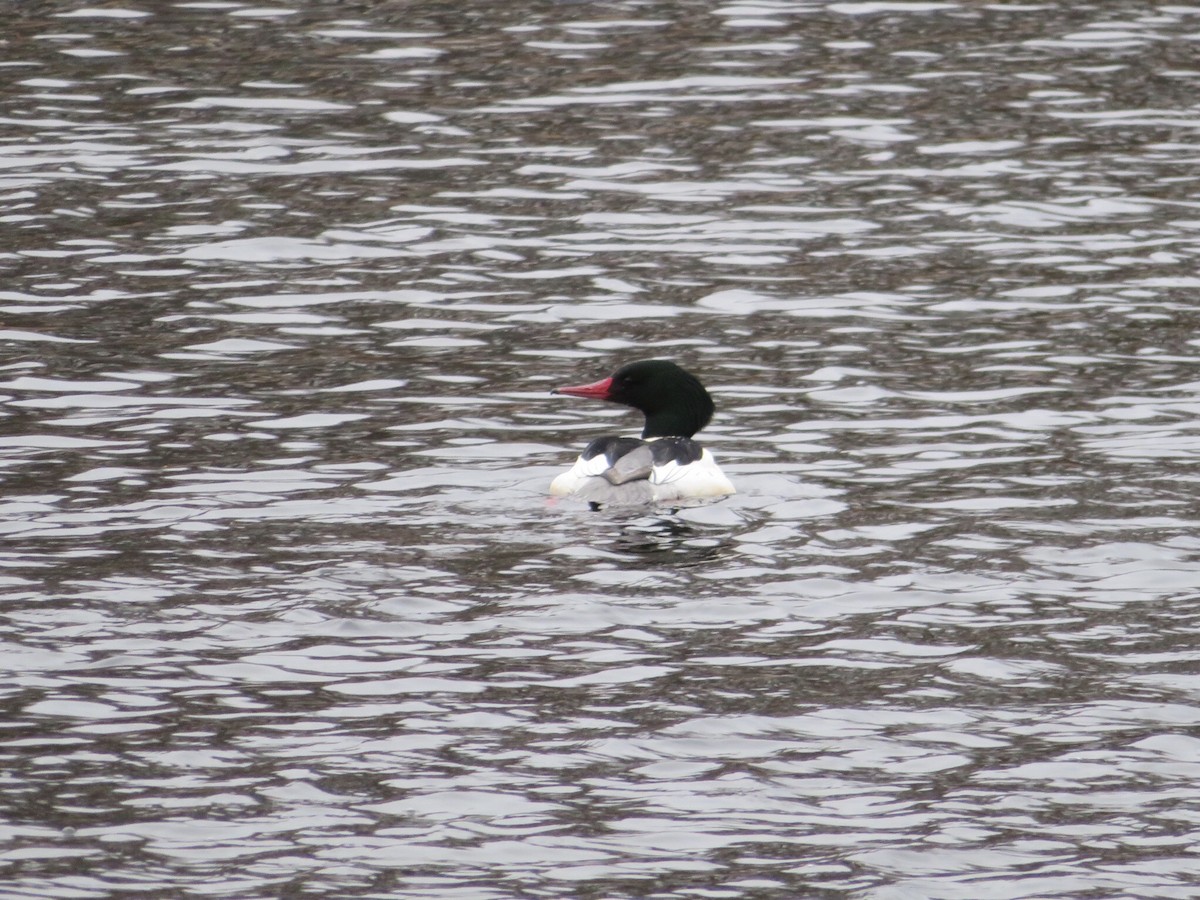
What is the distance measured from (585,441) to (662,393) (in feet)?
2.48

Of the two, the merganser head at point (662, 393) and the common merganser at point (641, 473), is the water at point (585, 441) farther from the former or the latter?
the merganser head at point (662, 393)

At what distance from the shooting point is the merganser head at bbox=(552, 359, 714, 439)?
12.6 meters

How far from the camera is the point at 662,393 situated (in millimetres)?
12742

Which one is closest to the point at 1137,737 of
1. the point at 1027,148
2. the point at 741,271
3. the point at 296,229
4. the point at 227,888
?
the point at 227,888

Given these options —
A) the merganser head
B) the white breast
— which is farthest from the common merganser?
the merganser head

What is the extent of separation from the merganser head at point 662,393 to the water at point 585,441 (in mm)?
391

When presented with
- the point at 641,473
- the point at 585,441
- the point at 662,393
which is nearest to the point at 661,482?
the point at 641,473

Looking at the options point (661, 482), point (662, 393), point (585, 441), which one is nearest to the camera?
point (661, 482)

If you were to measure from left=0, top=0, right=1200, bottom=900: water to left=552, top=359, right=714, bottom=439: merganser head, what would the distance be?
0.39 meters

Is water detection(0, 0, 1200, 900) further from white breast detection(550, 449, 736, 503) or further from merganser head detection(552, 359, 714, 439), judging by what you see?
merganser head detection(552, 359, 714, 439)

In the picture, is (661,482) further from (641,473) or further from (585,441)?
(585,441)

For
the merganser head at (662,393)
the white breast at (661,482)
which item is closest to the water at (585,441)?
the white breast at (661,482)

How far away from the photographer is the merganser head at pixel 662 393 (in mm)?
12641

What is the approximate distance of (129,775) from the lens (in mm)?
7785
